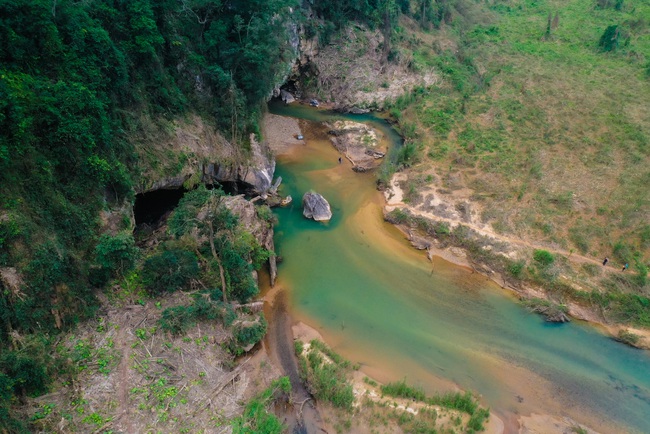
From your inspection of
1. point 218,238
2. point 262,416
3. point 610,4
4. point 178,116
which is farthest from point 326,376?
point 610,4

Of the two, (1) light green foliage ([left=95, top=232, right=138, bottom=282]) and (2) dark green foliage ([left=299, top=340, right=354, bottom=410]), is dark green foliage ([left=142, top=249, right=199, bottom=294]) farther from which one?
(2) dark green foliage ([left=299, top=340, right=354, bottom=410])

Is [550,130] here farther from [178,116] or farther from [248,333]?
[248,333]

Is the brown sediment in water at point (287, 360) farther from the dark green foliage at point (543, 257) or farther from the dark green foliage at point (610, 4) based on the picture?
the dark green foliage at point (610, 4)

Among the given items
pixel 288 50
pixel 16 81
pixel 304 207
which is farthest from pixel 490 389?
pixel 288 50

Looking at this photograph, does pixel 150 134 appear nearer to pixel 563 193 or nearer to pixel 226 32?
pixel 226 32

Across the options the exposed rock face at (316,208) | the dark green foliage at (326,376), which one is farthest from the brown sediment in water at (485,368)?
the exposed rock face at (316,208)

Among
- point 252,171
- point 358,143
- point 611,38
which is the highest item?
point 611,38

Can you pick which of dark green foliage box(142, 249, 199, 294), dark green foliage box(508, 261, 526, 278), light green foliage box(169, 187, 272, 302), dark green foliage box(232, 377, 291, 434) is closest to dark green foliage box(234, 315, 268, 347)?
light green foliage box(169, 187, 272, 302)
